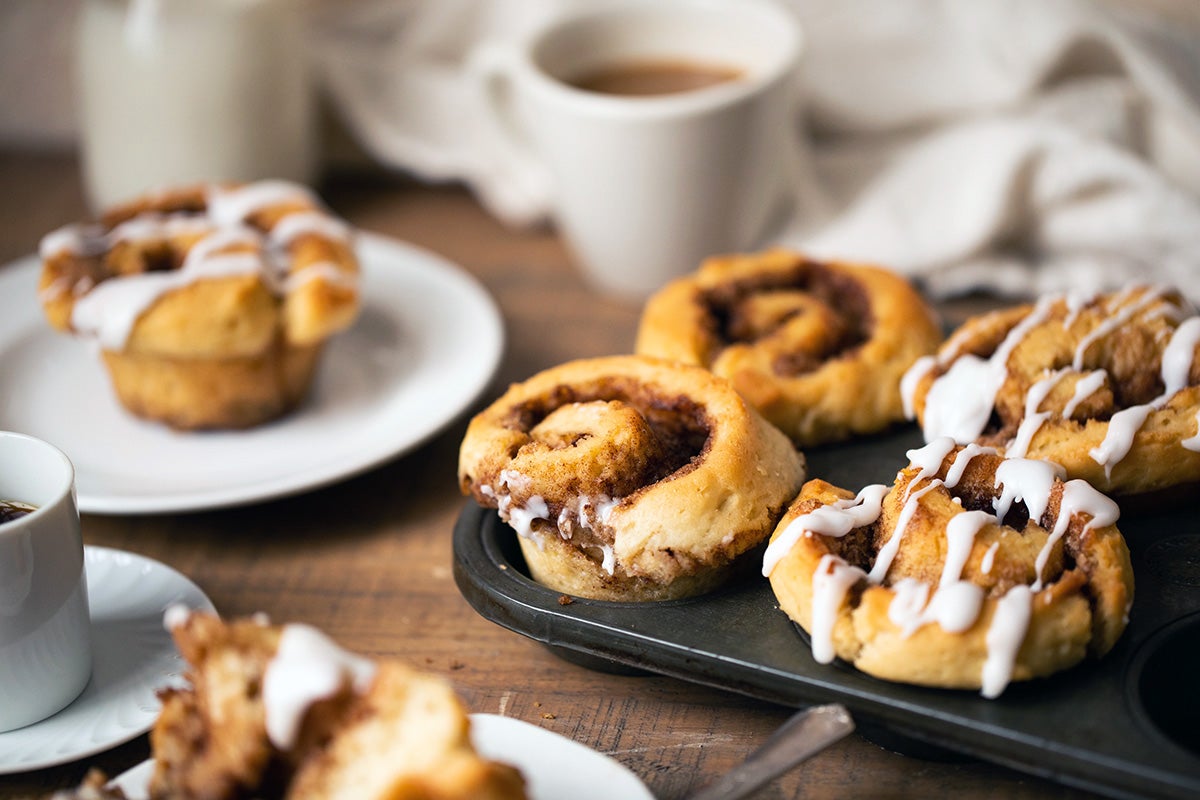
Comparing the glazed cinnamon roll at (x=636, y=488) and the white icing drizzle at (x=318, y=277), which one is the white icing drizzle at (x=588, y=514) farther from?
the white icing drizzle at (x=318, y=277)

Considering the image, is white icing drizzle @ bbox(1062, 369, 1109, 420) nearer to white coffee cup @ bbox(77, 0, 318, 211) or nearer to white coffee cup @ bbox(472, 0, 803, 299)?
white coffee cup @ bbox(472, 0, 803, 299)

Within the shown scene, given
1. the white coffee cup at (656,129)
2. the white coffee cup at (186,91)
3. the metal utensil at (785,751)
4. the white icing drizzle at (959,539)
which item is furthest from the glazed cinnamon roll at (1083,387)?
the white coffee cup at (186,91)

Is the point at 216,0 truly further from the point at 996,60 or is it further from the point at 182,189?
the point at 996,60

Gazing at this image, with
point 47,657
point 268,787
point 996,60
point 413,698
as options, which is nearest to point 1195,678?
point 413,698

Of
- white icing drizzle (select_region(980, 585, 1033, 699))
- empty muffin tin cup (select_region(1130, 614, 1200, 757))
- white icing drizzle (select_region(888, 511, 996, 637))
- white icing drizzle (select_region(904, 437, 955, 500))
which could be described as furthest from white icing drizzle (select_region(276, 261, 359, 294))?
empty muffin tin cup (select_region(1130, 614, 1200, 757))

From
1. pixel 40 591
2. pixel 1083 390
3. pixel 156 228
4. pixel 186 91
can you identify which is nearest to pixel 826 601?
pixel 1083 390

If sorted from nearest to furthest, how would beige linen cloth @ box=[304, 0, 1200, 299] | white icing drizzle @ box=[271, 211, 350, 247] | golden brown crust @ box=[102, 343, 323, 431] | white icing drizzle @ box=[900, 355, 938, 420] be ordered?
white icing drizzle @ box=[900, 355, 938, 420] < golden brown crust @ box=[102, 343, 323, 431] < white icing drizzle @ box=[271, 211, 350, 247] < beige linen cloth @ box=[304, 0, 1200, 299]
